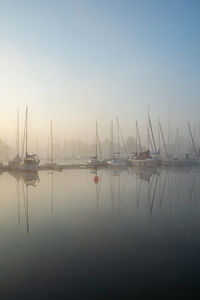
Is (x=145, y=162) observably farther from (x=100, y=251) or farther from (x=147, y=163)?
(x=100, y=251)

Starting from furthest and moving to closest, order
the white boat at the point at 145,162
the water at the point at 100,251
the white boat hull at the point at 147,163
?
1. the white boat at the point at 145,162
2. the white boat hull at the point at 147,163
3. the water at the point at 100,251

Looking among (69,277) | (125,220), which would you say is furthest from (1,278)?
(125,220)

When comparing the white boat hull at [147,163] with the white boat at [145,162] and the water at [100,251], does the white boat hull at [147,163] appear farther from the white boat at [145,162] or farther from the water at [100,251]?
the water at [100,251]

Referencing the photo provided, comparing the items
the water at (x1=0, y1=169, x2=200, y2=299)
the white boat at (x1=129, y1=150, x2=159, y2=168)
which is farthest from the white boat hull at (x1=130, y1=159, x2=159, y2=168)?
the water at (x1=0, y1=169, x2=200, y2=299)

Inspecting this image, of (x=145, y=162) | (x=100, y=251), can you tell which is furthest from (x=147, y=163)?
(x=100, y=251)

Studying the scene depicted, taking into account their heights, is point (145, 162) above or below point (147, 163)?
above

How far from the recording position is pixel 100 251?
9.03 meters

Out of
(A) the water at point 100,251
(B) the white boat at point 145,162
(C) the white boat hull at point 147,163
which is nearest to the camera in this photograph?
(A) the water at point 100,251

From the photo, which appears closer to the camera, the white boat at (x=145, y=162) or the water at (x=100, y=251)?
the water at (x=100, y=251)

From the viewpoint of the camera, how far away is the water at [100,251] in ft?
21.3

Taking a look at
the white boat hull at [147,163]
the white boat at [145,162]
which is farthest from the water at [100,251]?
the white boat at [145,162]

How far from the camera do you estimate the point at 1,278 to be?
717cm

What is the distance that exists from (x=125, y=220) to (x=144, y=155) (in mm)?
53288

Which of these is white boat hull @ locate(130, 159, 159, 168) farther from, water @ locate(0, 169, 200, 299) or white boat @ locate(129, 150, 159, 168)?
water @ locate(0, 169, 200, 299)
